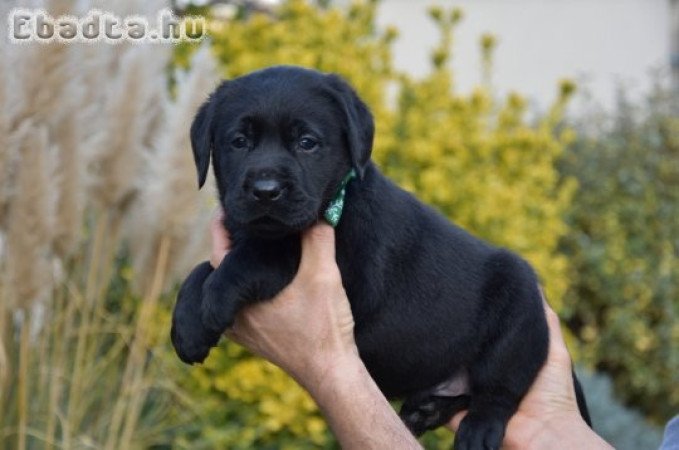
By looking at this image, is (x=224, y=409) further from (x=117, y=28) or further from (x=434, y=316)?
(x=434, y=316)

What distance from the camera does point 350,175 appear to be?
2766mm

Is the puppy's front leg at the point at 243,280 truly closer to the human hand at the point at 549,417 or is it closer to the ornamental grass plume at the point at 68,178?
the human hand at the point at 549,417

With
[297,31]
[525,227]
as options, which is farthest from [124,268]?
[525,227]

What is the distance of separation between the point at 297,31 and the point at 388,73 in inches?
20.6

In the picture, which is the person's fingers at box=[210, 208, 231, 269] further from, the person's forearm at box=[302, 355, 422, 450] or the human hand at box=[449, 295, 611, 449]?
the human hand at box=[449, 295, 611, 449]

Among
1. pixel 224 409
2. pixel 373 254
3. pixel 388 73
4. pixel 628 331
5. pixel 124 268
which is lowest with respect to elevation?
pixel 628 331

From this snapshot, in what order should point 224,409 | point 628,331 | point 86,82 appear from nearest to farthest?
point 86,82 → point 224,409 → point 628,331

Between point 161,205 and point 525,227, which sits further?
point 525,227

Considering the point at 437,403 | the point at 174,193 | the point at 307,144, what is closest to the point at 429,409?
the point at 437,403

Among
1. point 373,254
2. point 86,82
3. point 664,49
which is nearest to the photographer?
point 373,254

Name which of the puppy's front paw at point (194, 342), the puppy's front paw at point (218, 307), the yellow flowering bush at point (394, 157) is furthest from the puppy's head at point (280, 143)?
the yellow flowering bush at point (394, 157)

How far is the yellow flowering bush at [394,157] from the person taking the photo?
4.79m

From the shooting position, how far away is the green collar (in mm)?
2697

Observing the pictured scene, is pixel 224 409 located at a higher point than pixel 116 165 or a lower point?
lower
